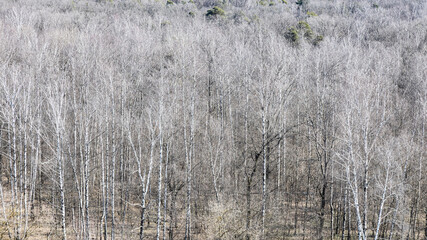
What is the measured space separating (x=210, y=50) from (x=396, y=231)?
18.9 meters

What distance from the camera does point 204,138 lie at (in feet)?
84.2

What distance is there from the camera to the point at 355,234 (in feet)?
76.5

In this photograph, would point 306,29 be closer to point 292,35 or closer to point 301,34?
point 292,35

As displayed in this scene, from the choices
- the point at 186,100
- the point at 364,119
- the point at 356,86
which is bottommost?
the point at 186,100

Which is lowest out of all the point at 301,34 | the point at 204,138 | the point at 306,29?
the point at 204,138

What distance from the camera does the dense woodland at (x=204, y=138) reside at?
17422 mm

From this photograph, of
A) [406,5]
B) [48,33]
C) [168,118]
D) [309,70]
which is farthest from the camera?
[406,5]

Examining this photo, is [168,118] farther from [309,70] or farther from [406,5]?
[406,5]

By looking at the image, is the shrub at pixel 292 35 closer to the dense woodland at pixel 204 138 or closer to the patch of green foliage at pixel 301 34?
the patch of green foliage at pixel 301 34

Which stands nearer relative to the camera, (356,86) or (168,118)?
(356,86)

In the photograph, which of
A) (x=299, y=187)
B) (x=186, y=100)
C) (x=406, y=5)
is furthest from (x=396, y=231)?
(x=406, y=5)

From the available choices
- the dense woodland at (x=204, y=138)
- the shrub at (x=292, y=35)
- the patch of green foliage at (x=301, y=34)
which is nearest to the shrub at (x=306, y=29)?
the patch of green foliage at (x=301, y=34)

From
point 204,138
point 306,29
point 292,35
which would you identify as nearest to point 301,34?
point 292,35

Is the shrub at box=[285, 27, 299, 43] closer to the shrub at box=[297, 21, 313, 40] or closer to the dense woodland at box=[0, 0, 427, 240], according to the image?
the dense woodland at box=[0, 0, 427, 240]
